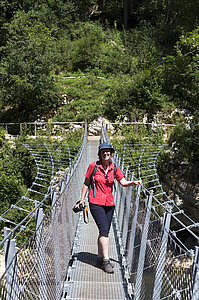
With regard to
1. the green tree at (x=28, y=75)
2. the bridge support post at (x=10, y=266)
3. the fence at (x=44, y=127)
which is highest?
the green tree at (x=28, y=75)

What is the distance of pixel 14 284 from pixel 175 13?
2184 centimetres

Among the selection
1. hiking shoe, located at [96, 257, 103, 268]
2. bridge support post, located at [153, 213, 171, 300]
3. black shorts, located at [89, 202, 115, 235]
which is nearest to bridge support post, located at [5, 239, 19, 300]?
bridge support post, located at [153, 213, 171, 300]

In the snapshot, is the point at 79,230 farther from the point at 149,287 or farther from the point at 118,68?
the point at 118,68

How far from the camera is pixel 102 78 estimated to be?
56.6 feet

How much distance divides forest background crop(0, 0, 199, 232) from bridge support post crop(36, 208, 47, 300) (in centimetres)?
897

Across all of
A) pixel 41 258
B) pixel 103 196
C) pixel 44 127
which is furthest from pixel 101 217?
pixel 44 127

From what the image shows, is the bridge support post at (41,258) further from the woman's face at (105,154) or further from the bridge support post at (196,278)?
the woman's face at (105,154)

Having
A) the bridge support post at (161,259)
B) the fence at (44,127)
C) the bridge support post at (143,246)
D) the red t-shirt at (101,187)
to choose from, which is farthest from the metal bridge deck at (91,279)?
the fence at (44,127)

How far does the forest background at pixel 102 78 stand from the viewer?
38.5 ft

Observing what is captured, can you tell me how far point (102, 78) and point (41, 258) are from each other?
51.5 feet

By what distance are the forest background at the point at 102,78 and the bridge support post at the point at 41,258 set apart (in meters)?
8.97

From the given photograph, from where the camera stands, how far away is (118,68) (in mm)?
17781

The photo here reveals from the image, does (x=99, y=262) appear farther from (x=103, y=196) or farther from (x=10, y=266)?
(x=10, y=266)

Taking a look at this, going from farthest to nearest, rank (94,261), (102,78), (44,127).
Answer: (102,78) → (44,127) → (94,261)
